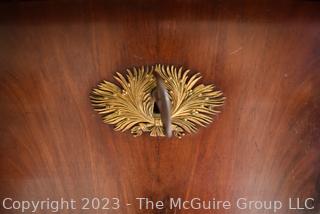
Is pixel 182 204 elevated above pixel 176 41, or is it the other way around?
pixel 176 41

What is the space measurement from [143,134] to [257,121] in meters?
0.16

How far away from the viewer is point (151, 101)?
504 millimetres

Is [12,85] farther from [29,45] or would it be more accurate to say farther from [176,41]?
[176,41]

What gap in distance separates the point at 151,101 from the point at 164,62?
5 centimetres

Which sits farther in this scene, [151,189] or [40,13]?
[151,189]

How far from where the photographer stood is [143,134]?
0.54 metres

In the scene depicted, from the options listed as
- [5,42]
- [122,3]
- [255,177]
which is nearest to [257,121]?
[255,177]

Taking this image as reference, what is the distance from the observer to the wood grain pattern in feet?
1.54

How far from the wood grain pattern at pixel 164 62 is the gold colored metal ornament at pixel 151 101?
0.04 ft

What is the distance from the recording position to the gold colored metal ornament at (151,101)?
1.65 feet

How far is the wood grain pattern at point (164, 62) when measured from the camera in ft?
1.54

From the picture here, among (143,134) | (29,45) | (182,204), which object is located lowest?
(182,204)

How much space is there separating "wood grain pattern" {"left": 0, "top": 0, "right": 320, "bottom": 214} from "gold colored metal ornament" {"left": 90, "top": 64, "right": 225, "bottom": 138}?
1 cm

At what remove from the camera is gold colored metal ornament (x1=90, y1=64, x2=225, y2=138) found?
0.50 meters
